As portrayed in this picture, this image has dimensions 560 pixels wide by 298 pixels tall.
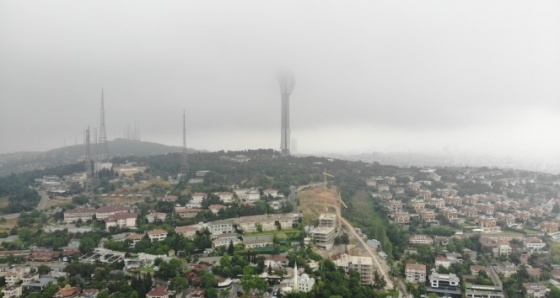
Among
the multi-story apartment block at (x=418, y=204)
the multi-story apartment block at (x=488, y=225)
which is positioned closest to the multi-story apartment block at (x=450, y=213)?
the multi-story apartment block at (x=418, y=204)

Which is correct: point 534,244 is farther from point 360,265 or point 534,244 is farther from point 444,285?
point 360,265

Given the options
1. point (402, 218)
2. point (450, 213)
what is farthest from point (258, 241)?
point (450, 213)

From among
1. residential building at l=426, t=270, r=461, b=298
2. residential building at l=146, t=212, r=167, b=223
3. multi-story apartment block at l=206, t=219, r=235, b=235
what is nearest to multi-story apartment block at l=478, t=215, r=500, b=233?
residential building at l=426, t=270, r=461, b=298

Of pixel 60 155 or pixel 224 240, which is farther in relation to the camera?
pixel 60 155

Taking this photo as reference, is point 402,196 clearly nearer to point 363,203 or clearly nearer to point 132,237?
point 363,203

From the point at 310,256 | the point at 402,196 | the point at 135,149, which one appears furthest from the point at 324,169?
the point at 135,149

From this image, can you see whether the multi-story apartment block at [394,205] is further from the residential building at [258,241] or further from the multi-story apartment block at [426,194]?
the residential building at [258,241]

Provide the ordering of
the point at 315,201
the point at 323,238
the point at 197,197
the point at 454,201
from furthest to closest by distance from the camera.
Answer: the point at 454,201 < the point at 197,197 < the point at 315,201 < the point at 323,238
